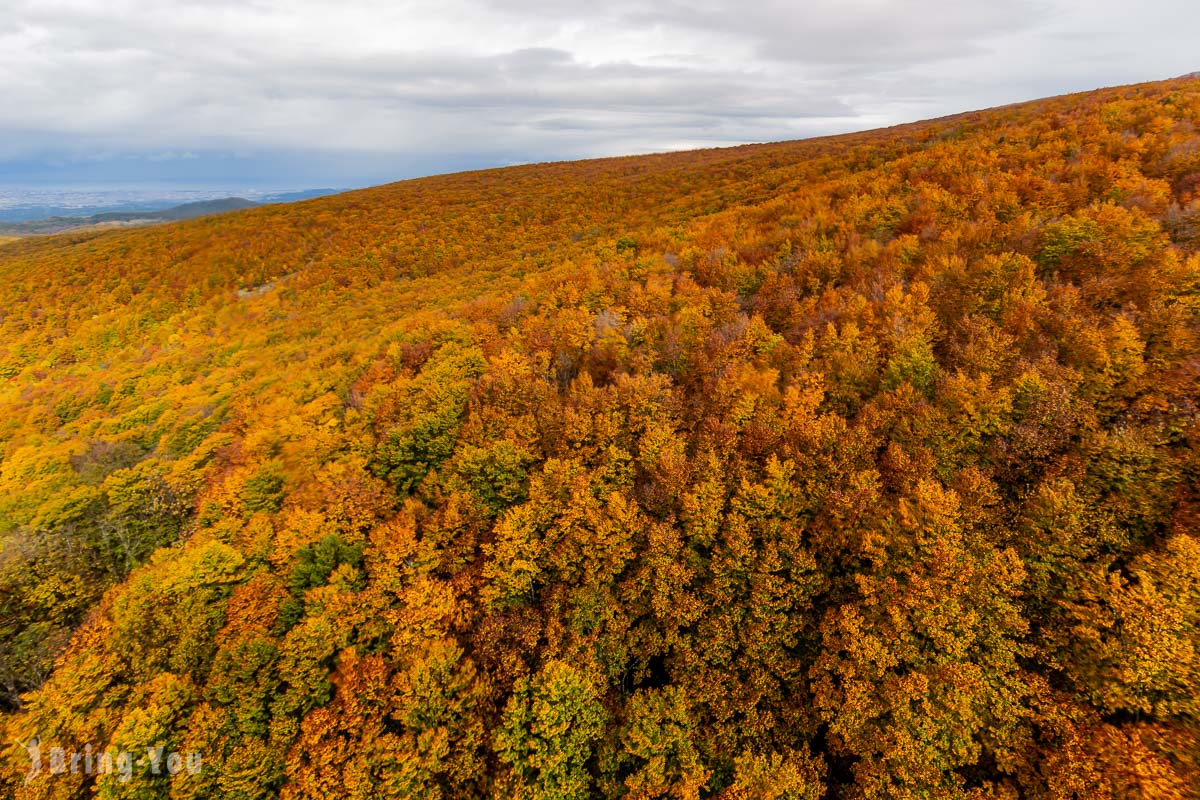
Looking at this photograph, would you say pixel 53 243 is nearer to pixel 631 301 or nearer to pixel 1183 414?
pixel 631 301

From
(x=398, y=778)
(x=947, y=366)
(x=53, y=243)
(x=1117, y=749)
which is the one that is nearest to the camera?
(x=1117, y=749)

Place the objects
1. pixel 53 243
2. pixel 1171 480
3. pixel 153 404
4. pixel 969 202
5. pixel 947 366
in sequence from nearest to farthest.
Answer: pixel 1171 480
pixel 947 366
pixel 969 202
pixel 153 404
pixel 53 243

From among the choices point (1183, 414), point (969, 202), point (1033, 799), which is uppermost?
point (969, 202)

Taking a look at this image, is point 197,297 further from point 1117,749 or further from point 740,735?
point 1117,749

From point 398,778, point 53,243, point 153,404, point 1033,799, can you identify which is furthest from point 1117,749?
point 53,243

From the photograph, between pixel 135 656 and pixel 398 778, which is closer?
pixel 398 778

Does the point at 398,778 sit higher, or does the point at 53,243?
the point at 53,243

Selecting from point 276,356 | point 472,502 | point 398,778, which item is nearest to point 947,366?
point 472,502
